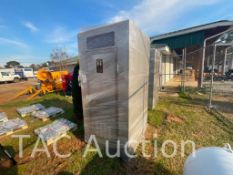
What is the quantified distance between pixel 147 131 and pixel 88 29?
9.12ft

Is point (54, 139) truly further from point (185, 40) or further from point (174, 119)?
point (185, 40)

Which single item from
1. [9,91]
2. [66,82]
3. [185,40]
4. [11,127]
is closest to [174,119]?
[11,127]

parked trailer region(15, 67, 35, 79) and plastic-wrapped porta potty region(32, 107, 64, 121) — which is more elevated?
parked trailer region(15, 67, 35, 79)

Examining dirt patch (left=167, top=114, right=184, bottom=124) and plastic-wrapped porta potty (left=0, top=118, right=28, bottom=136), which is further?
dirt patch (left=167, top=114, right=184, bottom=124)

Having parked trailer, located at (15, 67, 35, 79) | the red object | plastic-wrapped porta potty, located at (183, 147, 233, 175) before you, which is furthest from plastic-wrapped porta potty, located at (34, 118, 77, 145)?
parked trailer, located at (15, 67, 35, 79)

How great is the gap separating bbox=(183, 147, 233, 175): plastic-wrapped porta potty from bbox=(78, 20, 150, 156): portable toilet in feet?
3.41

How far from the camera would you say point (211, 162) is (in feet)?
3.85

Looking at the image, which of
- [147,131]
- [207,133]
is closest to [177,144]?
[147,131]

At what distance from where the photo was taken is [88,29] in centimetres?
230

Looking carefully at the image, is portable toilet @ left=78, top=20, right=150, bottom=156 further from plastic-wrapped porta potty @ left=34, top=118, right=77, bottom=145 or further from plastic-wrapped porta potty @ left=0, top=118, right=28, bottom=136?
plastic-wrapped porta potty @ left=0, top=118, right=28, bottom=136

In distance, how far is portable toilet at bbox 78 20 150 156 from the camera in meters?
1.98

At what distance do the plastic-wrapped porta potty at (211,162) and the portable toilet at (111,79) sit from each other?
3.41 feet

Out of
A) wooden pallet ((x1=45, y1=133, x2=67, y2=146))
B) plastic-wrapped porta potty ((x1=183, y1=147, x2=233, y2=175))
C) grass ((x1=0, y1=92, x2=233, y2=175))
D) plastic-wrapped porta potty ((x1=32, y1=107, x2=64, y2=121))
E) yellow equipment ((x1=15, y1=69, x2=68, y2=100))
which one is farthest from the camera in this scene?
yellow equipment ((x1=15, y1=69, x2=68, y2=100))

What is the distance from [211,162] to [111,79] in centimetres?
162
